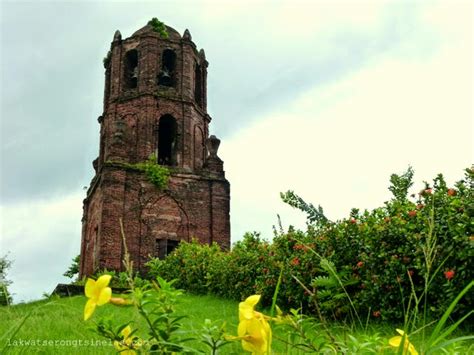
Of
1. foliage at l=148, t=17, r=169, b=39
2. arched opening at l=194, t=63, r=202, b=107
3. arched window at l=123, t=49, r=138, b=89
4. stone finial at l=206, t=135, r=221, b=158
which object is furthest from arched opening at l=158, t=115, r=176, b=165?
foliage at l=148, t=17, r=169, b=39

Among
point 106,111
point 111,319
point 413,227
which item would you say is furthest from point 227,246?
point 111,319

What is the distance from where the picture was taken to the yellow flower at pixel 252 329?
1032mm

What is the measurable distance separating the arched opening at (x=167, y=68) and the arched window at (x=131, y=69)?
3.78 ft

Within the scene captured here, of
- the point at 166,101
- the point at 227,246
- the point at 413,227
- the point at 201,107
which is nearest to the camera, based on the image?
the point at 413,227

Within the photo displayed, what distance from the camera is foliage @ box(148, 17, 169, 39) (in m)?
24.5

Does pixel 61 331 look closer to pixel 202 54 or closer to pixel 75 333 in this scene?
pixel 75 333

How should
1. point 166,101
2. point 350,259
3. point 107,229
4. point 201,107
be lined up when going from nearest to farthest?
point 350,259
point 107,229
point 166,101
point 201,107

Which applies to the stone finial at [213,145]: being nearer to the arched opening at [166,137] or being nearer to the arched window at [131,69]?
the arched opening at [166,137]

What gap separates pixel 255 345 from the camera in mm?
1050

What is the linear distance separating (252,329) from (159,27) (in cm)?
2492

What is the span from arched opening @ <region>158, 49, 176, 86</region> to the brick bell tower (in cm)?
4

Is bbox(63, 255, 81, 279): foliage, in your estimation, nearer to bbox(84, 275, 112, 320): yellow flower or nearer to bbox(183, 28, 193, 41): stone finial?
bbox(183, 28, 193, 41): stone finial

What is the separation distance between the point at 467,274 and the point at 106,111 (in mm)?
20607

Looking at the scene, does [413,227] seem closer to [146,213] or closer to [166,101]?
[146,213]
